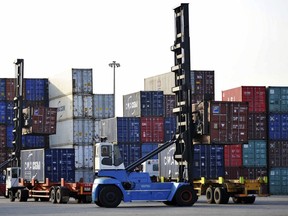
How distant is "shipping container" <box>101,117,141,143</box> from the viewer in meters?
71.1

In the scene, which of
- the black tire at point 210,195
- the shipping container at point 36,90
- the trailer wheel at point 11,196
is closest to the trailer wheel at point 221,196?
the black tire at point 210,195

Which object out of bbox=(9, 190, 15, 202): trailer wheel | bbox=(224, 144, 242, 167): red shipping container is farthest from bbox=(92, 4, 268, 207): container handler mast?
bbox=(224, 144, 242, 167): red shipping container

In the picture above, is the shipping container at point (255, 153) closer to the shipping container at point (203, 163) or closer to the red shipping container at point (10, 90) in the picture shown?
the shipping container at point (203, 163)

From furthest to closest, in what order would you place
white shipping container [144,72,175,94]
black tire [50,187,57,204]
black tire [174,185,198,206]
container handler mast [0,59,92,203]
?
1. white shipping container [144,72,175,94]
2. black tire [50,187,57,204]
3. container handler mast [0,59,92,203]
4. black tire [174,185,198,206]

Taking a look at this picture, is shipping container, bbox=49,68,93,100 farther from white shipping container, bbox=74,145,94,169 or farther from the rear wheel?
the rear wheel

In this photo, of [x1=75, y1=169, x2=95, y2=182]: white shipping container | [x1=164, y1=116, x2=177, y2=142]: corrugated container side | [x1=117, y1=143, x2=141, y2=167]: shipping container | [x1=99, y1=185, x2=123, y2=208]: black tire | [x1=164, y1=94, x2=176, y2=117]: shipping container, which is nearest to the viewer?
[x1=99, y1=185, x2=123, y2=208]: black tire

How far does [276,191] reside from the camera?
75.4 metres

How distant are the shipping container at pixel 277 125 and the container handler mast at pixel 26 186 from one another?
21612 mm

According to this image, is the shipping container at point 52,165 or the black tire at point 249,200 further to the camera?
the shipping container at point 52,165

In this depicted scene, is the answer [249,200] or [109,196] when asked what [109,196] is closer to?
[109,196]

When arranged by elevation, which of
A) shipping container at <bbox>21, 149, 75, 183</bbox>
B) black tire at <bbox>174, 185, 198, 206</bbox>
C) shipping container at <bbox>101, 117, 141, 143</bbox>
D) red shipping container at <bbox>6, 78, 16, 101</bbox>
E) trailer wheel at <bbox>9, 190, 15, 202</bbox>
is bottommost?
trailer wheel at <bbox>9, 190, 15, 202</bbox>

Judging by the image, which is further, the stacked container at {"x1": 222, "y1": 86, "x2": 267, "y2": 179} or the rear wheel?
Answer: the stacked container at {"x1": 222, "y1": 86, "x2": 267, "y2": 179}

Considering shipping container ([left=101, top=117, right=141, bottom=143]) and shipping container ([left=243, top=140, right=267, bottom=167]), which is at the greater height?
shipping container ([left=101, top=117, right=141, bottom=143])

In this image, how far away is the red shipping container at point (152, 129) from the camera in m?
72.2
